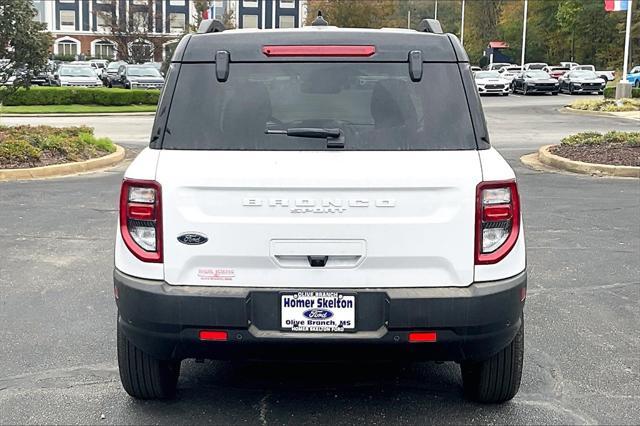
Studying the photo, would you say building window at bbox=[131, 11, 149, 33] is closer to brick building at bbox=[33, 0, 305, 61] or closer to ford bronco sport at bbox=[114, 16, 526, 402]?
brick building at bbox=[33, 0, 305, 61]

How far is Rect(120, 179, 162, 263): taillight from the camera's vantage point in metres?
3.74

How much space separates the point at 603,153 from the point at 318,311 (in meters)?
12.4

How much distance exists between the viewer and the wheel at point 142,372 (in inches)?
165

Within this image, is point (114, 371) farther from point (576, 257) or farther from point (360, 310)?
point (576, 257)

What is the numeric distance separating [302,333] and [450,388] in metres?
1.33

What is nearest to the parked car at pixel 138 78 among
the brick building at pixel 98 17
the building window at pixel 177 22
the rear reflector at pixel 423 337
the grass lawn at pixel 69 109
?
the grass lawn at pixel 69 109

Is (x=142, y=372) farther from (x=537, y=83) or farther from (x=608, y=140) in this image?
(x=537, y=83)

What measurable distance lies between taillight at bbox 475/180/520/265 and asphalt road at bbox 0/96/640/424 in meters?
0.99

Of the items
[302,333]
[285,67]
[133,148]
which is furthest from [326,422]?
[133,148]

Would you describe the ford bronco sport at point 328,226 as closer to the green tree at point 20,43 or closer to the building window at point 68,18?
the green tree at point 20,43

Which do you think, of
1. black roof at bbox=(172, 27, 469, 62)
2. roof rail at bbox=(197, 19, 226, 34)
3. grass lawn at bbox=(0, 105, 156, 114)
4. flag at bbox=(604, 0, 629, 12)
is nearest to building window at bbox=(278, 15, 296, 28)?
grass lawn at bbox=(0, 105, 156, 114)

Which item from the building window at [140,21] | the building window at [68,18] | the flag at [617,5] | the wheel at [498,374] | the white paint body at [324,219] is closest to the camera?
the white paint body at [324,219]

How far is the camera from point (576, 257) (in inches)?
310

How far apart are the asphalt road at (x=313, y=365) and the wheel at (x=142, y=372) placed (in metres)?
0.10
